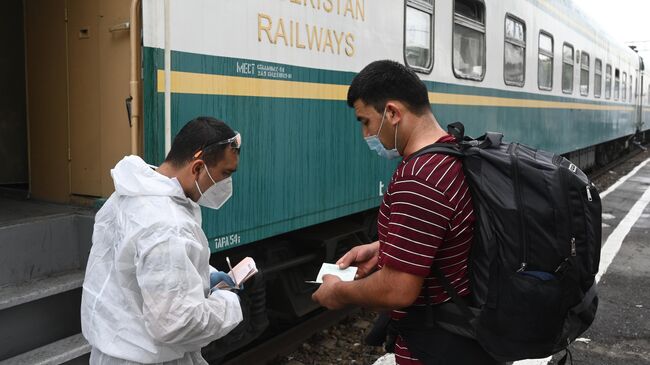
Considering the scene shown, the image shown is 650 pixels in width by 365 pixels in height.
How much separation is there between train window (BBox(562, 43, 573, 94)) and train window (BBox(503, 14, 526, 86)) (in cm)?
265

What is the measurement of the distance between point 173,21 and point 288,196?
130cm

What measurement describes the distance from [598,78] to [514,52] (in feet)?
23.2

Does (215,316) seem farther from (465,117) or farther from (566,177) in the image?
(465,117)

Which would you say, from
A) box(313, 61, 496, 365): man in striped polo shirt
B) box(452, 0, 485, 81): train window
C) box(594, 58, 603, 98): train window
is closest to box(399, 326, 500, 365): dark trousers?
box(313, 61, 496, 365): man in striped polo shirt

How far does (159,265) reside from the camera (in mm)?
1729

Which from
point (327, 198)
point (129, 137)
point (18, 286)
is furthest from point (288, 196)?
point (18, 286)

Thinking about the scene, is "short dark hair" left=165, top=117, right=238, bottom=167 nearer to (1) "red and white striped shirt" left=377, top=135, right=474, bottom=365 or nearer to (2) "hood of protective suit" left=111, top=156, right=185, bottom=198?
(2) "hood of protective suit" left=111, top=156, right=185, bottom=198

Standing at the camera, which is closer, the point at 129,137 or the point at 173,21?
the point at 173,21

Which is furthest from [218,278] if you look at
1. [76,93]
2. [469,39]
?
[469,39]

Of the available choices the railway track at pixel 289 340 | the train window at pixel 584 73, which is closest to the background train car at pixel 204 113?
the railway track at pixel 289 340

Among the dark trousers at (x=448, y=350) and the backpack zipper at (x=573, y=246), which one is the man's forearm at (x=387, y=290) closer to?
the dark trousers at (x=448, y=350)

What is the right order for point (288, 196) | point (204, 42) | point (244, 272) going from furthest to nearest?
1. point (288, 196)
2. point (204, 42)
3. point (244, 272)

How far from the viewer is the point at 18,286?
Answer: 277 cm

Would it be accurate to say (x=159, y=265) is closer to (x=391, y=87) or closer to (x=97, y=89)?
(x=391, y=87)
